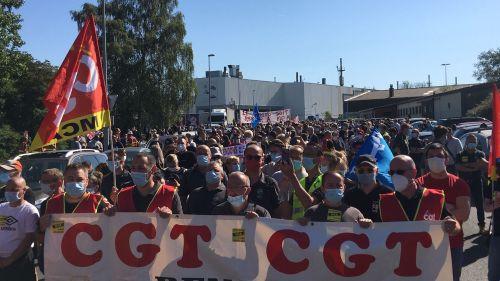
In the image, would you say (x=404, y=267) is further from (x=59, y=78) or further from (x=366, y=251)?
(x=59, y=78)

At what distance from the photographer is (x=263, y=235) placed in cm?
509

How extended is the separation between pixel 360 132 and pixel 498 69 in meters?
80.5

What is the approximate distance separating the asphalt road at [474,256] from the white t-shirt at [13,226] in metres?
2.55

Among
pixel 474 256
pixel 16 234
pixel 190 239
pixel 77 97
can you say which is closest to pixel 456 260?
pixel 190 239

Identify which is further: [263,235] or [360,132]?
[360,132]

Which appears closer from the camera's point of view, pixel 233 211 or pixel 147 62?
pixel 233 211

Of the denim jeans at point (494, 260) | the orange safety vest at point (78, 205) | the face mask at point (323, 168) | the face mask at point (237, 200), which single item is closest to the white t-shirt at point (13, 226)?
the orange safety vest at point (78, 205)

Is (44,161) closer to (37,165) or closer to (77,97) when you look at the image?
(37,165)

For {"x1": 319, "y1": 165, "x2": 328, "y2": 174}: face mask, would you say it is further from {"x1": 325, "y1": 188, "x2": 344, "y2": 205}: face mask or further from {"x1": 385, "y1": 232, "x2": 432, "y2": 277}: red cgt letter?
{"x1": 385, "y1": 232, "x2": 432, "y2": 277}: red cgt letter

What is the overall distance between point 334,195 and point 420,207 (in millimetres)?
714

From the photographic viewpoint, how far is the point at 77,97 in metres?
6.69

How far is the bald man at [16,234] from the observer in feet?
17.3

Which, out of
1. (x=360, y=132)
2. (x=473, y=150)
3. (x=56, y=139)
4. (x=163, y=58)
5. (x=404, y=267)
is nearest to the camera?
(x=404, y=267)

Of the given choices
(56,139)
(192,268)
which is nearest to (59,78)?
(56,139)
